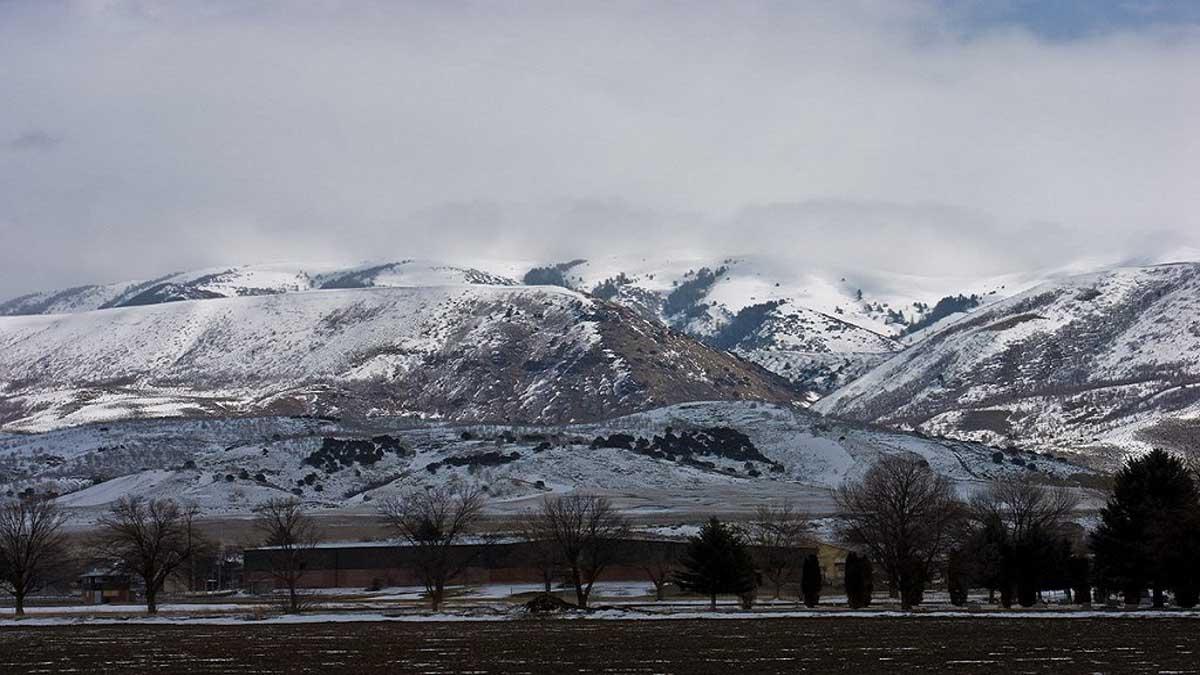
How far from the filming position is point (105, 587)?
14250cm

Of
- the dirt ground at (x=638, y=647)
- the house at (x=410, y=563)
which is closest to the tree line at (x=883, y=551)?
the house at (x=410, y=563)

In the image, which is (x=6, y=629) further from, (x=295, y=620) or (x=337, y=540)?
(x=337, y=540)

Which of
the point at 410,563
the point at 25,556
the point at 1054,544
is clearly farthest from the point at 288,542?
the point at 1054,544

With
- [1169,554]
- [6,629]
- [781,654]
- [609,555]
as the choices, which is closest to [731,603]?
[609,555]

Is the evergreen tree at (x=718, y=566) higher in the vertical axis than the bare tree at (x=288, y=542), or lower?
lower

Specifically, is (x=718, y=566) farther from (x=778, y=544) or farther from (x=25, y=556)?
(x=25, y=556)

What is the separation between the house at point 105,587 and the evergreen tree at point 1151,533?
264ft

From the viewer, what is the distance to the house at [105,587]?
138625 mm

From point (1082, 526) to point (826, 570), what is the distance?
1323 inches

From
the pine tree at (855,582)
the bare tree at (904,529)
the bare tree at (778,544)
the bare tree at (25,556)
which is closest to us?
the pine tree at (855,582)

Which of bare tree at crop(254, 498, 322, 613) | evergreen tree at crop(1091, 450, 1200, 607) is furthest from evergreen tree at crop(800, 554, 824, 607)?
bare tree at crop(254, 498, 322, 613)

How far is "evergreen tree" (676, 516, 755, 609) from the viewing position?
98750 millimetres

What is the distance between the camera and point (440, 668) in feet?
160

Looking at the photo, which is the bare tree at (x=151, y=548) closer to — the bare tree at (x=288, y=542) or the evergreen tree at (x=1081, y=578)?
the bare tree at (x=288, y=542)
